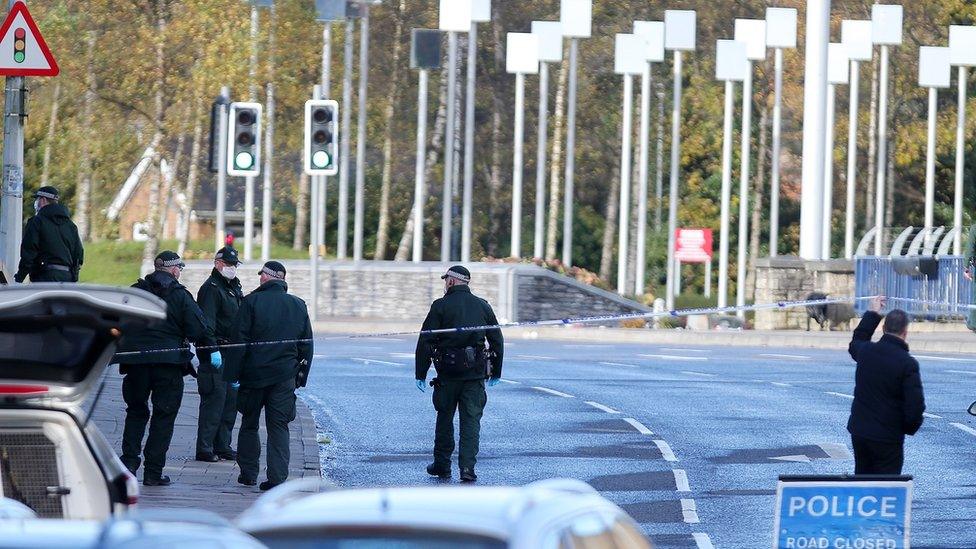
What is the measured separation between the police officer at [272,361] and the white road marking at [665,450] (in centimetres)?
410

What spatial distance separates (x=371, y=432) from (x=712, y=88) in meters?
50.7

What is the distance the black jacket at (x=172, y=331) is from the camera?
1336 centimetres

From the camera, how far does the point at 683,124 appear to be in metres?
68.7

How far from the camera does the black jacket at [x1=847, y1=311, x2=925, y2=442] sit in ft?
36.5

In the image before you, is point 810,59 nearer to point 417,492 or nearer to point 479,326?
point 479,326

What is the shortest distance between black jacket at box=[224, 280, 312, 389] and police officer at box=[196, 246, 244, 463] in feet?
3.68

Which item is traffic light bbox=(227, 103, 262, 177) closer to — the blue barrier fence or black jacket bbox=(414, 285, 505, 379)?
black jacket bbox=(414, 285, 505, 379)

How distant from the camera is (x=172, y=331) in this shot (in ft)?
44.6

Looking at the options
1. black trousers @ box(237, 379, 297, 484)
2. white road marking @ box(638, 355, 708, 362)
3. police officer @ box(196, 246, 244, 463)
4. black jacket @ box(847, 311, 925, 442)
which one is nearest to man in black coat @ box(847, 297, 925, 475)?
black jacket @ box(847, 311, 925, 442)

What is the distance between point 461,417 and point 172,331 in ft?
7.88

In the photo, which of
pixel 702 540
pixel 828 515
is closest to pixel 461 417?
pixel 702 540

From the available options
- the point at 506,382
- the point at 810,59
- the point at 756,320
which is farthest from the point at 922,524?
the point at 810,59

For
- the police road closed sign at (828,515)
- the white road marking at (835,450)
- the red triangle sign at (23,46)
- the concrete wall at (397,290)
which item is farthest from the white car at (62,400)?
the concrete wall at (397,290)

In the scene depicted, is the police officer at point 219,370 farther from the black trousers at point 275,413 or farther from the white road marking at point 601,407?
the white road marking at point 601,407
